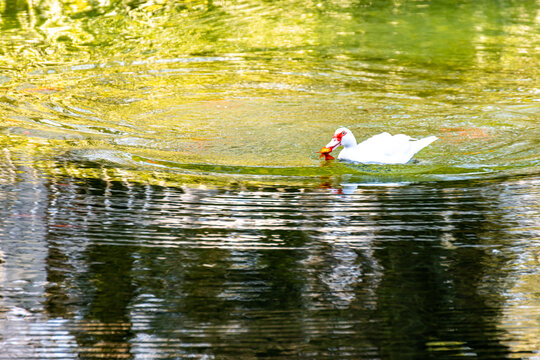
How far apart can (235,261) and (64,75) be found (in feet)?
24.0

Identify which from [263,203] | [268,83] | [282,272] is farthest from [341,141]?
[268,83]

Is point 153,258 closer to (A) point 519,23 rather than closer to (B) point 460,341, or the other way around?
(B) point 460,341

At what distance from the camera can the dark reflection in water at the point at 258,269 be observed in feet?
13.3

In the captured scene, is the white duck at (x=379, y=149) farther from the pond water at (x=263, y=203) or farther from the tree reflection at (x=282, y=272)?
the tree reflection at (x=282, y=272)

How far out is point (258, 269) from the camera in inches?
195

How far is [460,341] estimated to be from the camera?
4035 mm

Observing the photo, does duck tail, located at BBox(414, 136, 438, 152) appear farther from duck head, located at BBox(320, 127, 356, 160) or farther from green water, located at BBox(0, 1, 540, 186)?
duck head, located at BBox(320, 127, 356, 160)

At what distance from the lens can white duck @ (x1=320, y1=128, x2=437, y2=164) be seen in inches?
297

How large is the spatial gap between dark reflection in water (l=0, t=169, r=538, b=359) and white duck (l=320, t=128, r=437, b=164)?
845 mm

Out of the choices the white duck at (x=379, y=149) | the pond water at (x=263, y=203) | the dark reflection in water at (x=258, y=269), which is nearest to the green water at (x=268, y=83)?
the pond water at (x=263, y=203)

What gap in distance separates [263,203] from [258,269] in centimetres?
127

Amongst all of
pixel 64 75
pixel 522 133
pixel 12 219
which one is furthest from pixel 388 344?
pixel 64 75

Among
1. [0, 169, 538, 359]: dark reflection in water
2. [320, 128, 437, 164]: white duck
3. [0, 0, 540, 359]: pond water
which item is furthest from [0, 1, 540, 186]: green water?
[0, 169, 538, 359]: dark reflection in water

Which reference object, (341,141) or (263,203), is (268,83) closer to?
(341,141)
